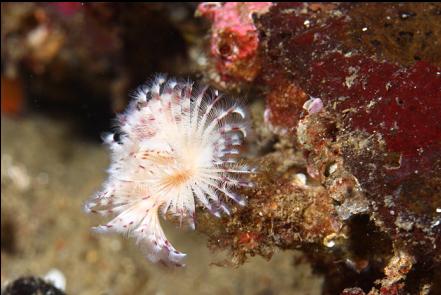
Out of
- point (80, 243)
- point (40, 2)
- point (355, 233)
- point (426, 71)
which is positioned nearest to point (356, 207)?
point (355, 233)

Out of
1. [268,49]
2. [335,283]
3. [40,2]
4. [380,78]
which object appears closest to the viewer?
[380,78]

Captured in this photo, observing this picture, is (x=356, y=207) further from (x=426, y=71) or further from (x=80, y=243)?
(x=80, y=243)

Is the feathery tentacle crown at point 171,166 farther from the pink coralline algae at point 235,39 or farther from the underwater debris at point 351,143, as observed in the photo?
the pink coralline algae at point 235,39

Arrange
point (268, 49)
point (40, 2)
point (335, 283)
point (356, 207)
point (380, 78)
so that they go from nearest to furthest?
point (356, 207), point (380, 78), point (335, 283), point (268, 49), point (40, 2)

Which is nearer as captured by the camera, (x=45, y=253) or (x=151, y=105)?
(x=151, y=105)

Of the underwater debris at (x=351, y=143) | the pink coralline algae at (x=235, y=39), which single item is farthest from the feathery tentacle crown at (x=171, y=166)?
the pink coralline algae at (x=235, y=39)
